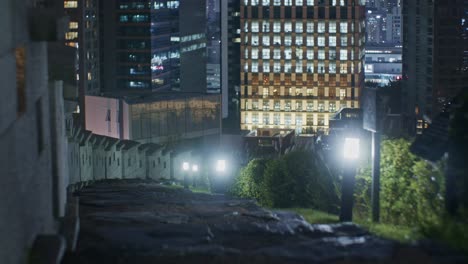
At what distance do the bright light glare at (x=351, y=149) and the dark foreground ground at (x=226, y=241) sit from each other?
4.88 feet

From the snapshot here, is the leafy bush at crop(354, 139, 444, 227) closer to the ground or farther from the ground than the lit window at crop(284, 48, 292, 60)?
closer to the ground

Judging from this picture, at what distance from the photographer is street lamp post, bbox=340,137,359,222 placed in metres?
17.8

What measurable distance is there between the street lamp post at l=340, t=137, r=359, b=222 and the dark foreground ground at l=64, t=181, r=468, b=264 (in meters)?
0.95

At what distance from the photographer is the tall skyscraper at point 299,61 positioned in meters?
160

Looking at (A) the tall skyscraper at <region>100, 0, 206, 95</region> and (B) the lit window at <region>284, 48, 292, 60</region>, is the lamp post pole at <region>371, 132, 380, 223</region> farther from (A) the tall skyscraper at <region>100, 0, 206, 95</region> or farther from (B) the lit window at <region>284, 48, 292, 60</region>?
(B) the lit window at <region>284, 48, 292, 60</region>

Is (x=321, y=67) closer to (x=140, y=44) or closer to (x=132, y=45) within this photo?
(x=140, y=44)

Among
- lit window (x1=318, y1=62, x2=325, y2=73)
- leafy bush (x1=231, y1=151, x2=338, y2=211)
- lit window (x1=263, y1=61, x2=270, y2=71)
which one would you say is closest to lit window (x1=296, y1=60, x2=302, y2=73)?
lit window (x1=318, y1=62, x2=325, y2=73)

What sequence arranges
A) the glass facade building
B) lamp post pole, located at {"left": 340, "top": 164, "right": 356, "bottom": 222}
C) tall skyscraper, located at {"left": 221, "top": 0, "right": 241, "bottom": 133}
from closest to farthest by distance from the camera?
lamp post pole, located at {"left": 340, "top": 164, "right": 356, "bottom": 222} → the glass facade building → tall skyscraper, located at {"left": 221, "top": 0, "right": 241, "bottom": 133}

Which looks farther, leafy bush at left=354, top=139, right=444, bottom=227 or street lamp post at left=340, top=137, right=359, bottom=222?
street lamp post at left=340, top=137, right=359, bottom=222

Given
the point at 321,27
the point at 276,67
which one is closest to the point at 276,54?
the point at 276,67

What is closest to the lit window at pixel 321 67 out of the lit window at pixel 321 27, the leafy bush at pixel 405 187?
the lit window at pixel 321 27

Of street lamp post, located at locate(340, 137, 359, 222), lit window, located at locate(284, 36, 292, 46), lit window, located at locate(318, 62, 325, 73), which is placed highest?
lit window, located at locate(284, 36, 292, 46)

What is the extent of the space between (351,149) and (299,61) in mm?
146059

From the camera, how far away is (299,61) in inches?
6432
